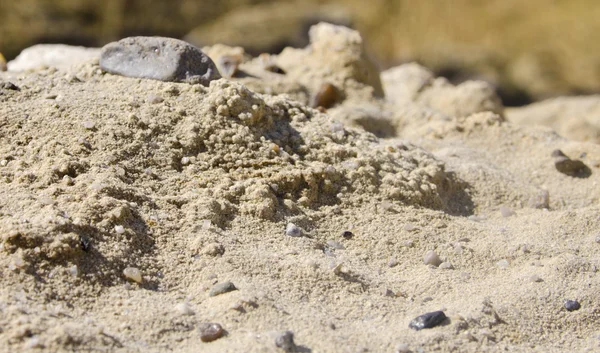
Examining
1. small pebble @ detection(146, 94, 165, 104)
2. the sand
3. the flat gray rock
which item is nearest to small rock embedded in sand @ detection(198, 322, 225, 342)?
the sand

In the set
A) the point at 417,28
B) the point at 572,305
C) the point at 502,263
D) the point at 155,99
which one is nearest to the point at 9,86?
the point at 155,99

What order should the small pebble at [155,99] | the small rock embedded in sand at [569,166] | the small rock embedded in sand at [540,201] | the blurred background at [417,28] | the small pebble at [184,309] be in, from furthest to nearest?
the blurred background at [417,28] < the small rock embedded in sand at [569,166] < the small rock embedded in sand at [540,201] < the small pebble at [155,99] < the small pebble at [184,309]

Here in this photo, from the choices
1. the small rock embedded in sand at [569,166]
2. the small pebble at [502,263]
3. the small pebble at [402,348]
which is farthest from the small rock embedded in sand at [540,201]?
the small pebble at [402,348]

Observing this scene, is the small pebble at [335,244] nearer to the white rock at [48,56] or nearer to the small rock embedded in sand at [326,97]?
the small rock embedded in sand at [326,97]

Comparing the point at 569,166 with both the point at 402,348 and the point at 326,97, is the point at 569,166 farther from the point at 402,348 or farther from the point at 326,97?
the point at 402,348

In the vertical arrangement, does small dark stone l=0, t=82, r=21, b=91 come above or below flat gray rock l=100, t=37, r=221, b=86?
below

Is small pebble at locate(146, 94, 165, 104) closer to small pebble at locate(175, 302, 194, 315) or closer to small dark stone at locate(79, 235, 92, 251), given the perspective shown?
small dark stone at locate(79, 235, 92, 251)
